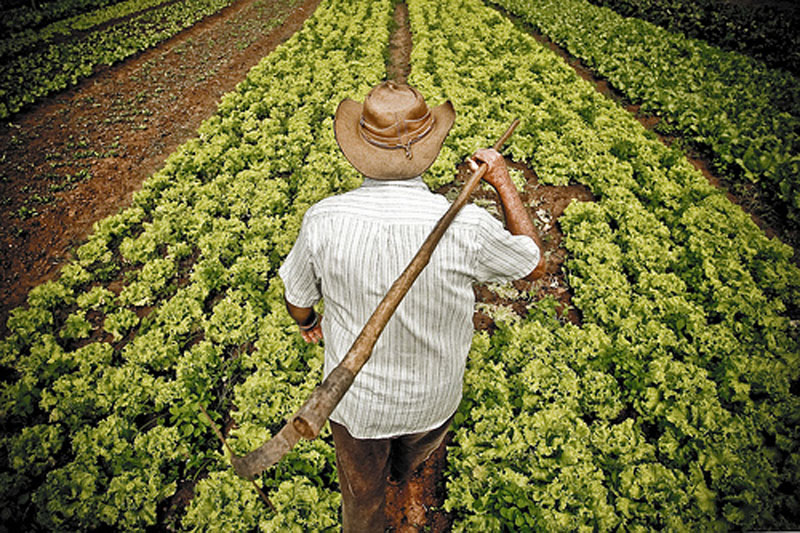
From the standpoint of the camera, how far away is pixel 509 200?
7.43 ft

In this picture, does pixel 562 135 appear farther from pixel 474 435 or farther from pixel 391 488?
pixel 391 488

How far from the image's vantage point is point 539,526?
2.99m

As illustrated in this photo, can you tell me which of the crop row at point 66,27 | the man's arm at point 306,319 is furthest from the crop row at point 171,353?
the crop row at point 66,27

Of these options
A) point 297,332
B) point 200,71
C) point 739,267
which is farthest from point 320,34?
point 739,267

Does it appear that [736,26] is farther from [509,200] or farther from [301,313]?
[301,313]

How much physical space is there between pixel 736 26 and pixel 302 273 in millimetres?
19211

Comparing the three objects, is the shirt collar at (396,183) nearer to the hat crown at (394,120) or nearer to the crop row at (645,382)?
the hat crown at (394,120)

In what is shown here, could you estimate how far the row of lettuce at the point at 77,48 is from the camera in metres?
11.1

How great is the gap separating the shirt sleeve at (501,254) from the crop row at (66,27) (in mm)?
20816

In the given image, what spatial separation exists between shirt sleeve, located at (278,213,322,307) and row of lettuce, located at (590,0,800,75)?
1733cm

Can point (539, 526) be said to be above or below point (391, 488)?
above

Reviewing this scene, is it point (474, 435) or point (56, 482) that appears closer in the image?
point (56, 482)

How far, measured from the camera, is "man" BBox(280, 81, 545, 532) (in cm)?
187

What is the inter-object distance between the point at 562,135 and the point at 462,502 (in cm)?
702
